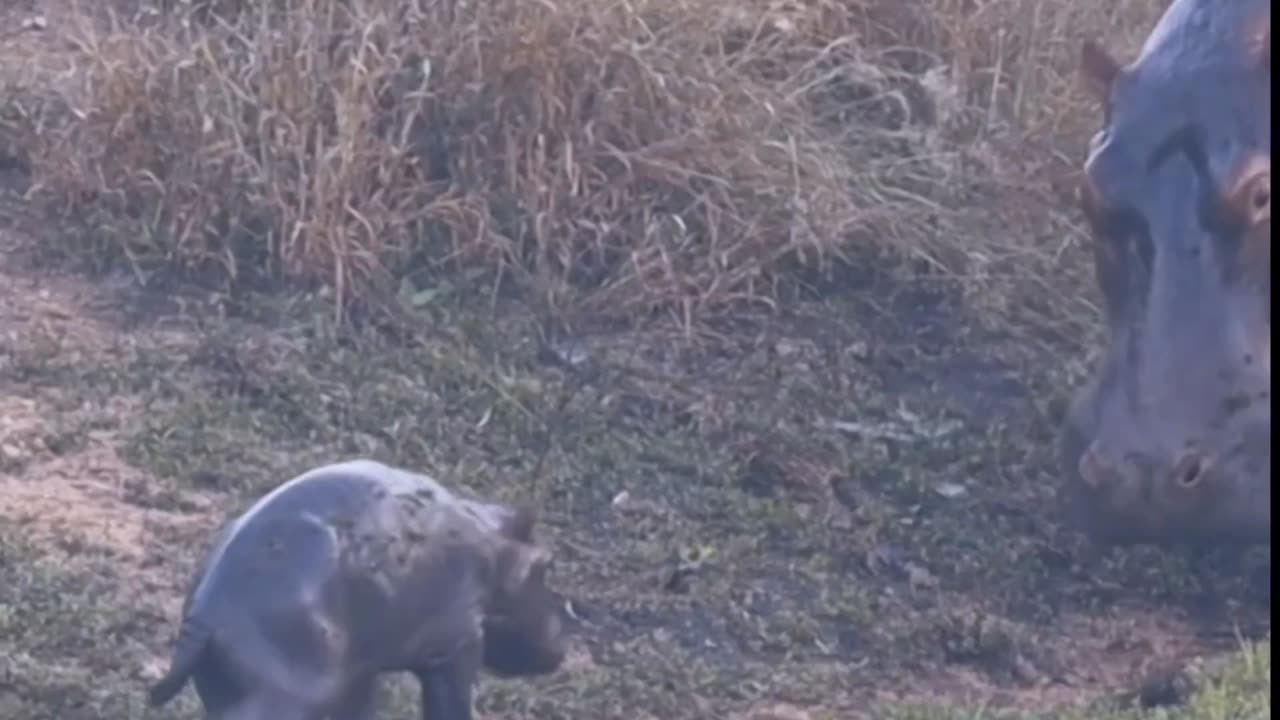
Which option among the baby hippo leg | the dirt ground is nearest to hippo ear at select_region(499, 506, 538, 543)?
the baby hippo leg

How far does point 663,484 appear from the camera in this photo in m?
6.94

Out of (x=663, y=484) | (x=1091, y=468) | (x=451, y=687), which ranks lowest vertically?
(x=663, y=484)

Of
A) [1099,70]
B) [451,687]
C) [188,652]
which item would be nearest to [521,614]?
[451,687]

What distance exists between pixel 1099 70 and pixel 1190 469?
1077 millimetres

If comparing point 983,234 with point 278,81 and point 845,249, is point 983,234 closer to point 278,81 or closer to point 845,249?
point 845,249

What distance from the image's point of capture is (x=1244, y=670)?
18.6 feet

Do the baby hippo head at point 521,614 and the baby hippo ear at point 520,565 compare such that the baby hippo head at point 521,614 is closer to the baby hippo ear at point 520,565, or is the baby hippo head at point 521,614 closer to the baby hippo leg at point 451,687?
the baby hippo ear at point 520,565

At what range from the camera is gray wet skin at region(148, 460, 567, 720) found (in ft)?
14.7

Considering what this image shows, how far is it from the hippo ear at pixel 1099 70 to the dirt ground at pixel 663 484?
109cm

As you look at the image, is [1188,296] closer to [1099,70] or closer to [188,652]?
[1099,70]

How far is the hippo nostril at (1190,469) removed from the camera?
5.99m

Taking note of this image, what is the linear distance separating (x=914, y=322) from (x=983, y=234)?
1.60ft

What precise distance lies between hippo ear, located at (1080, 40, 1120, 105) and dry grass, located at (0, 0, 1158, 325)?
158 centimetres

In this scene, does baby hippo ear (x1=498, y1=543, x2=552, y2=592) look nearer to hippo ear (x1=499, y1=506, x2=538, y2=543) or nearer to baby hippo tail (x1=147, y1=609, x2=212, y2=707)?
hippo ear (x1=499, y1=506, x2=538, y2=543)
